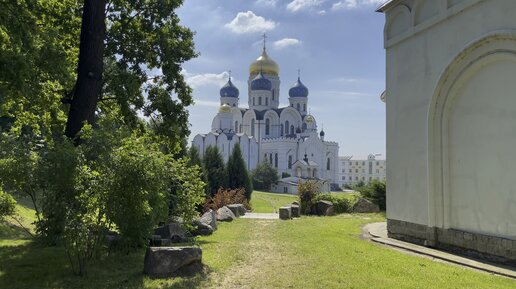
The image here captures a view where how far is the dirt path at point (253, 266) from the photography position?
667cm

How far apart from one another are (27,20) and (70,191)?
3.51 metres

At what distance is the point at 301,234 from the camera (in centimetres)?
1177

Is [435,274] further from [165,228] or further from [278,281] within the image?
[165,228]

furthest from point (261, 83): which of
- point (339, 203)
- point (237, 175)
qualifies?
point (339, 203)

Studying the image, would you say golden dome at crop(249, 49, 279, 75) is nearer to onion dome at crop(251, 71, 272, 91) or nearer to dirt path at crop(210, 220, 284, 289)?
onion dome at crop(251, 71, 272, 91)

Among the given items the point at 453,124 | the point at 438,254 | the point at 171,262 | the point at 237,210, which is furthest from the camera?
the point at 237,210

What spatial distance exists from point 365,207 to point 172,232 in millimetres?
11485

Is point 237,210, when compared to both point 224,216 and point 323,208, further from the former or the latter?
point 323,208

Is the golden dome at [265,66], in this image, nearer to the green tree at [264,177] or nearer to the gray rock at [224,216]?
the green tree at [264,177]

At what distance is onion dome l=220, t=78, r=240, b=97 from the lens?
75.4 m

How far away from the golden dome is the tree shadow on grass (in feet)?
218

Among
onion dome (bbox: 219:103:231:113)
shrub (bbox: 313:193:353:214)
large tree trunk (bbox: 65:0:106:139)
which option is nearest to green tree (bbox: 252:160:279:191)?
onion dome (bbox: 219:103:231:113)

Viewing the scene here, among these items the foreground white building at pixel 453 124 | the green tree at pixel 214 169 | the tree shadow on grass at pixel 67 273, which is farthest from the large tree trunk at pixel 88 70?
the green tree at pixel 214 169

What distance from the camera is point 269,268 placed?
755 centimetres
